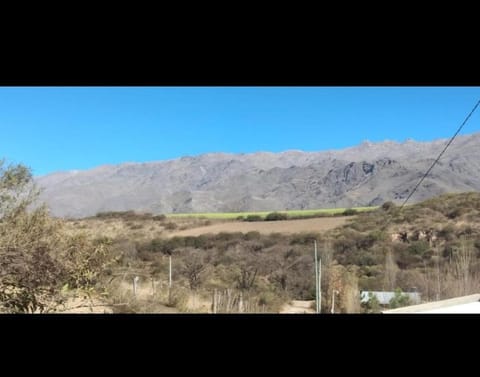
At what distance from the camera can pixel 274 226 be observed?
85.5ft

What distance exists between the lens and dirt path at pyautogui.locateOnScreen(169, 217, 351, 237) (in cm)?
2305

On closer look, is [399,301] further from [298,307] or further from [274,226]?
[274,226]

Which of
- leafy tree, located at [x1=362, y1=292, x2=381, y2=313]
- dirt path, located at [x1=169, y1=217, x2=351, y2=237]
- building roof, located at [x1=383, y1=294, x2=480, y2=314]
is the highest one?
dirt path, located at [x1=169, y1=217, x2=351, y2=237]

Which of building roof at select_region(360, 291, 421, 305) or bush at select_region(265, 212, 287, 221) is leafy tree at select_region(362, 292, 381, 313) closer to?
building roof at select_region(360, 291, 421, 305)

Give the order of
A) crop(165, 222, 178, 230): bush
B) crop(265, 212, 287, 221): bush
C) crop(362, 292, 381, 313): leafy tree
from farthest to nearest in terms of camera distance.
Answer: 1. crop(265, 212, 287, 221): bush
2. crop(165, 222, 178, 230): bush
3. crop(362, 292, 381, 313): leafy tree

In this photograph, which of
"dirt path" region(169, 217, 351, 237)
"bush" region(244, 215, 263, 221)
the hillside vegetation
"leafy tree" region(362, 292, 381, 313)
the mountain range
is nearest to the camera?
the hillside vegetation

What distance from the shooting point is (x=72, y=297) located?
639cm

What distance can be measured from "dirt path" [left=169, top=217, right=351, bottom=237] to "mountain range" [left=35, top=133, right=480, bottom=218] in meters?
7.92

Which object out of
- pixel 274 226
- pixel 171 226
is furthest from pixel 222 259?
pixel 171 226

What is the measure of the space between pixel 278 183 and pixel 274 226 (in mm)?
18498

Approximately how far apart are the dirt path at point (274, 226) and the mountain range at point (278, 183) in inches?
312

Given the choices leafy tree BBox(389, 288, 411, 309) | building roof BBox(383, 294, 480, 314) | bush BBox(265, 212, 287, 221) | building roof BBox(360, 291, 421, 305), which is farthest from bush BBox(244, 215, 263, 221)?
building roof BBox(383, 294, 480, 314)
